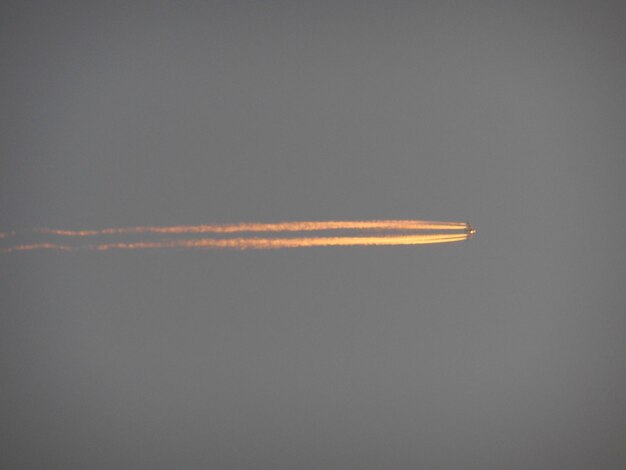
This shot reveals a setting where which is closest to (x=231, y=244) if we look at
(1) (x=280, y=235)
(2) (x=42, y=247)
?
(1) (x=280, y=235)

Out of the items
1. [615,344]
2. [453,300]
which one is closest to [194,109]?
[453,300]

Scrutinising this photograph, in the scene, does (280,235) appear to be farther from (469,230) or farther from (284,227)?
(469,230)

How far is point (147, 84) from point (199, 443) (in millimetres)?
1934

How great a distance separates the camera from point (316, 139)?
294 cm

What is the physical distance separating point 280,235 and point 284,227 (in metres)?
0.05

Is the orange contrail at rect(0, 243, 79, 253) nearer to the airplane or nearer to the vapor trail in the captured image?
the vapor trail

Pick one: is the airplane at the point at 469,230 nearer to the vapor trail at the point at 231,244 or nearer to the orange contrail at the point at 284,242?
the orange contrail at the point at 284,242

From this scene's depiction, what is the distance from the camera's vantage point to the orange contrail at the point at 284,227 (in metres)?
2.87

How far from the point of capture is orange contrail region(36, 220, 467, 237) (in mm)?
2865

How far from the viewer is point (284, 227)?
2.89 m

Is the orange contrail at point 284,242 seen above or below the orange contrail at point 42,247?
above

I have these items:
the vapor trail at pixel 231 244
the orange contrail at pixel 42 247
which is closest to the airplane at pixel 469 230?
the vapor trail at pixel 231 244

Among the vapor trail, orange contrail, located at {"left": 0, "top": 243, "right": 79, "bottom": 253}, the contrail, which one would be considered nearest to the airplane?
the contrail

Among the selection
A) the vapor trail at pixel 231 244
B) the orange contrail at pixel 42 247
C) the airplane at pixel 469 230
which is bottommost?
the orange contrail at pixel 42 247
